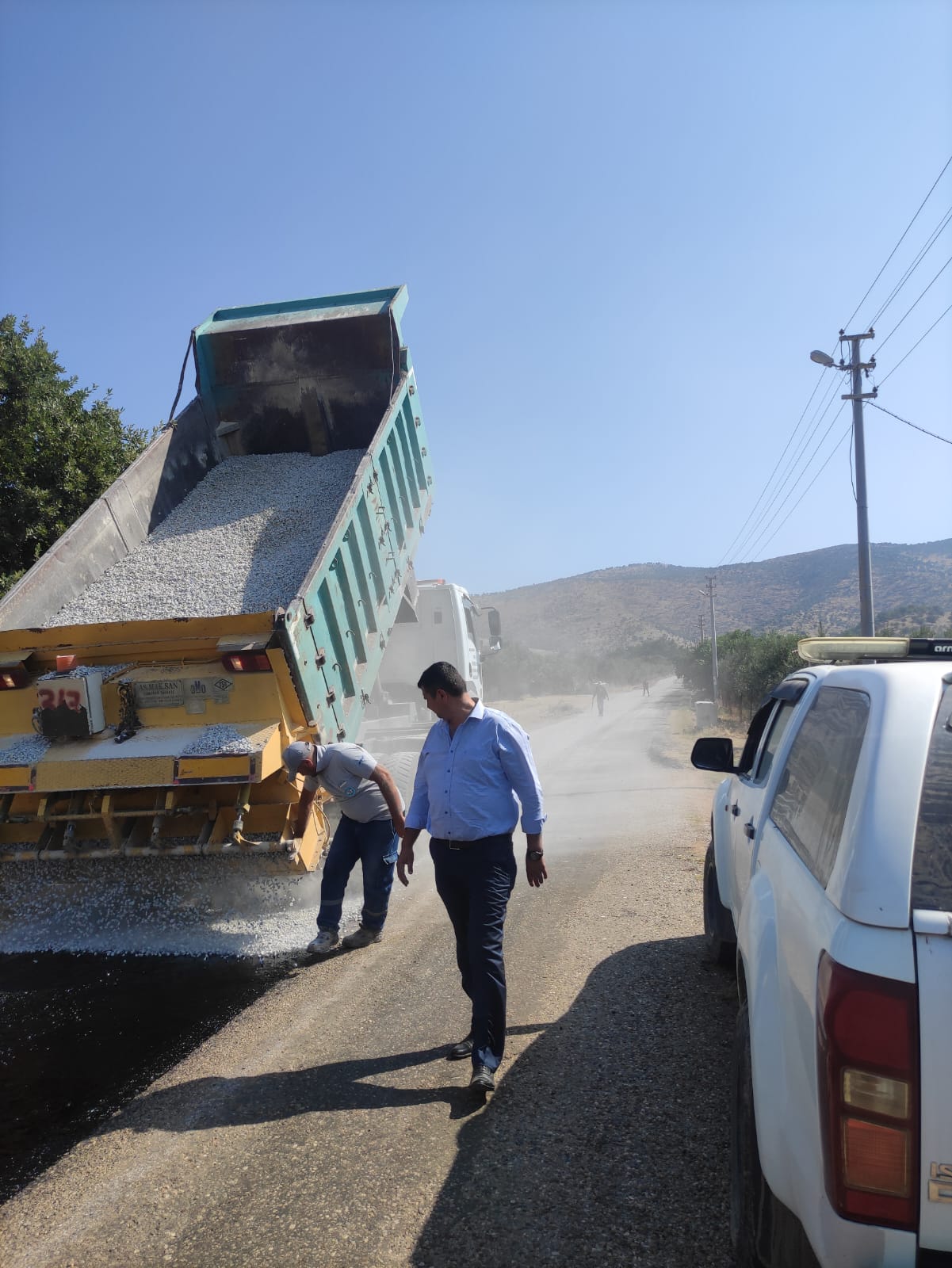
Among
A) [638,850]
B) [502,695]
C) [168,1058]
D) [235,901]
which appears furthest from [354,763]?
[502,695]

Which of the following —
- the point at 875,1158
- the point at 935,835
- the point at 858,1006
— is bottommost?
the point at 875,1158

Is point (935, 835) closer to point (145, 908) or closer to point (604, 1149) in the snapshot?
point (604, 1149)

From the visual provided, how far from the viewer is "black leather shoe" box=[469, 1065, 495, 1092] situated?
3.38m

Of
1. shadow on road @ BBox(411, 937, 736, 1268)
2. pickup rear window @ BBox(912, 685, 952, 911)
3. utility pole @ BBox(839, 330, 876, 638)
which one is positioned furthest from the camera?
utility pole @ BBox(839, 330, 876, 638)

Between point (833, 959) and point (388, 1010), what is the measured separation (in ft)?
10.3

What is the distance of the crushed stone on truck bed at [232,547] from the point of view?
619 cm

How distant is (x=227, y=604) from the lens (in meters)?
6.18

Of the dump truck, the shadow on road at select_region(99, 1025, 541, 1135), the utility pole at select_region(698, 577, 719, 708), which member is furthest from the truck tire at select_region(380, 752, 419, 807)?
the utility pole at select_region(698, 577, 719, 708)

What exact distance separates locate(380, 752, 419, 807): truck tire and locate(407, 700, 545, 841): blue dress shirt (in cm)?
395

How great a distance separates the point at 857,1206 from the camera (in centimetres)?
156

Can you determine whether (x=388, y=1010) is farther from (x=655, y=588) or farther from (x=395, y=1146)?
(x=655, y=588)

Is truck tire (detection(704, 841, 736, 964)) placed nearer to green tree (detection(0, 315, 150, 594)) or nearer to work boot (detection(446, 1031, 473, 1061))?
work boot (detection(446, 1031, 473, 1061))

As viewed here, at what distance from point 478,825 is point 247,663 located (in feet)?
6.98

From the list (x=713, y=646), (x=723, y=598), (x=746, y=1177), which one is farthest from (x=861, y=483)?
(x=723, y=598)
